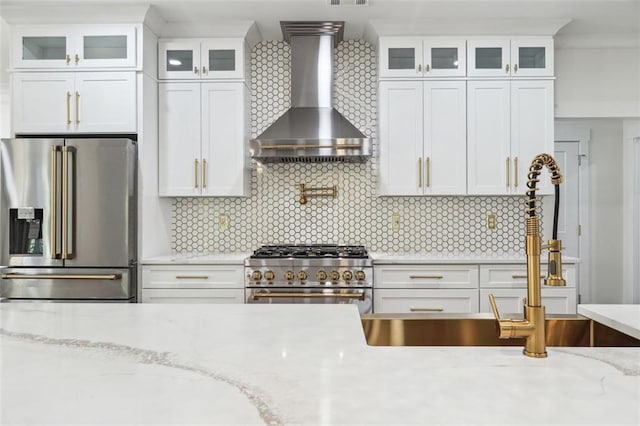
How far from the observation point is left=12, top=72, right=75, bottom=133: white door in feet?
11.2

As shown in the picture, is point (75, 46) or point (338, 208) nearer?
point (75, 46)

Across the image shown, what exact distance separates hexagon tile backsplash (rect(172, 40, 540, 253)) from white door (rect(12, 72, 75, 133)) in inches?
42.3

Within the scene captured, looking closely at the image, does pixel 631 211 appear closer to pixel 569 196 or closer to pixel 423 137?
pixel 569 196

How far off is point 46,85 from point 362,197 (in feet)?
8.34

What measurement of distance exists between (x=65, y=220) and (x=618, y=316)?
3.15m

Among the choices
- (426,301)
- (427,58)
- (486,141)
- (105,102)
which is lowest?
(426,301)

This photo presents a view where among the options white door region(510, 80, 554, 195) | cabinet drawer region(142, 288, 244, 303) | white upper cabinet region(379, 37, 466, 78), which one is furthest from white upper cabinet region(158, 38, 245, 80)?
white door region(510, 80, 554, 195)

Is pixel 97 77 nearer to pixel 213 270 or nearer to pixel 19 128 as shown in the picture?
pixel 19 128

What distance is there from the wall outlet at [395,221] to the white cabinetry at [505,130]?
647 millimetres

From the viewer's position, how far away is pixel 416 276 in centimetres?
331

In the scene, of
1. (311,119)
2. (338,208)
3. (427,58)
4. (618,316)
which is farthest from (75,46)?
(618,316)

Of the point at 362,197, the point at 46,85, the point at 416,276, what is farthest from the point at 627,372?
the point at 46,85

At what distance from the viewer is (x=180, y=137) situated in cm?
368

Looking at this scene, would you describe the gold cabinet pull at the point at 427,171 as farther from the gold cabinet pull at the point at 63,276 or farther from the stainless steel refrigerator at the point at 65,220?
the gold cabinet pull at the point at 63,276
